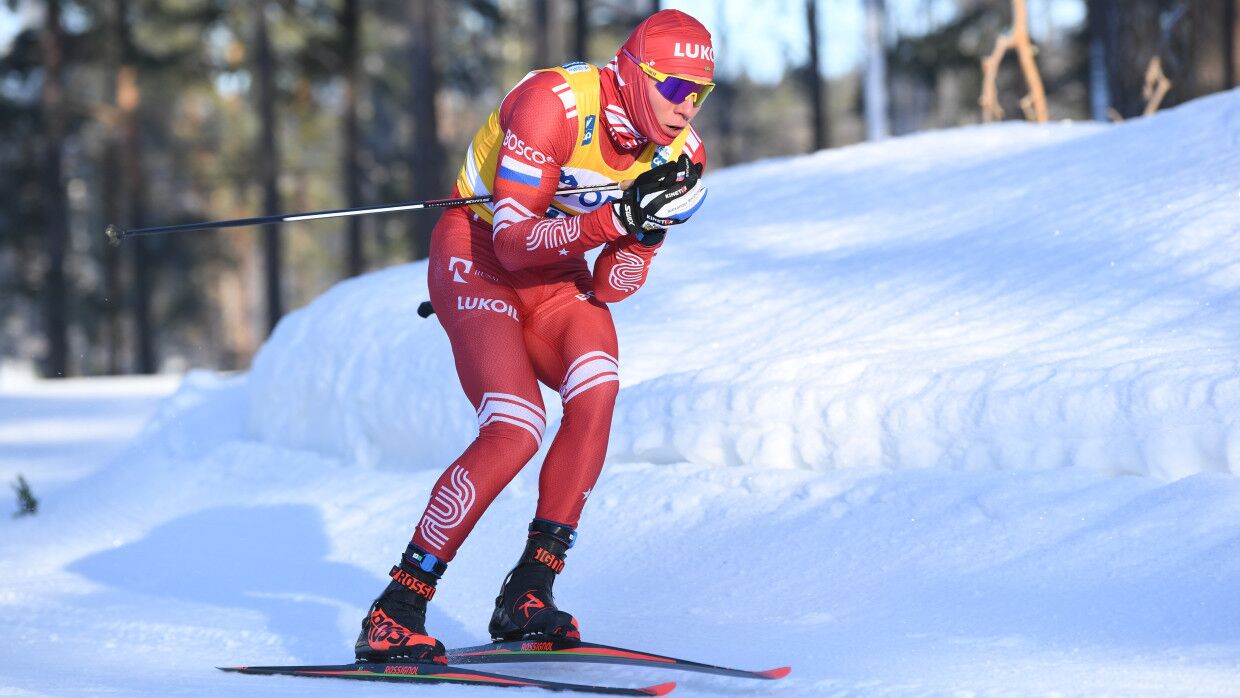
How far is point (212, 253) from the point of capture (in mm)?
32219

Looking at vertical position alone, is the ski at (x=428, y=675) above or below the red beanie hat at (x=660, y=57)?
below

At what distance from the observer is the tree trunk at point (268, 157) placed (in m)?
23.3

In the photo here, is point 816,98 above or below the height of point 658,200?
above

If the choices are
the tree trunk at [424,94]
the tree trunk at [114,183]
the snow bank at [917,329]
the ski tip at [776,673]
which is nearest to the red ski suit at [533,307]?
the ski tip at [776,673]

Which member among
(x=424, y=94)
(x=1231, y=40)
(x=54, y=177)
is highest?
(x=54, y=177)

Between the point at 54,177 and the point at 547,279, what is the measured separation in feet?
82.0

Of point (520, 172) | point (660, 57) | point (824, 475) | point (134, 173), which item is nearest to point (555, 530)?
point (520, 172)

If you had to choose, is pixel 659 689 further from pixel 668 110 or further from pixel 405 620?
pixel 668 110

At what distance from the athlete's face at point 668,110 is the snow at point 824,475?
5.37ft

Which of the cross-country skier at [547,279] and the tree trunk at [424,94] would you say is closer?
the cross-country skier at [547,279]

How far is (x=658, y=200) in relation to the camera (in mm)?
3633

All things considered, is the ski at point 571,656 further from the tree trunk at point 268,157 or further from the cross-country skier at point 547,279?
the tree trunk at point 268,157

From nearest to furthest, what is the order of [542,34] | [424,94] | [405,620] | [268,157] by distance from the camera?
[405,620] < [424,94] < [268,157] < [542,34]

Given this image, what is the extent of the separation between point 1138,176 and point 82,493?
22.3 ft
